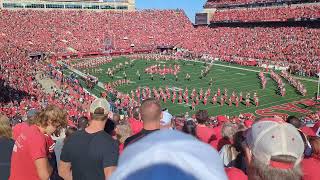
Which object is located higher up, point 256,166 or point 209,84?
point 256,166

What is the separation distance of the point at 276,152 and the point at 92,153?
1615 millimetres

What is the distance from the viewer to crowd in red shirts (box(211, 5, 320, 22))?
158ft

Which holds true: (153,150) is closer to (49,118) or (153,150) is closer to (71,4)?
(49,118)

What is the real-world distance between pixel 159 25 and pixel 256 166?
63.0m

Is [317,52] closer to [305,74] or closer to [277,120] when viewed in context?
[305,74]

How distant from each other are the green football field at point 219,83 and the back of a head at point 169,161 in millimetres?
20671

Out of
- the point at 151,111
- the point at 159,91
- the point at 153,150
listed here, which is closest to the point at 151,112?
the point at 151,111

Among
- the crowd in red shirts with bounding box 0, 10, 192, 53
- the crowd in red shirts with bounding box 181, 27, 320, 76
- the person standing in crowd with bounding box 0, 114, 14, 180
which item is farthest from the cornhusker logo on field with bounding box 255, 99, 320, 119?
the crowd in red shirts with bounding box 0, 10, 192, 53

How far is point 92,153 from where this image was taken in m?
3.11

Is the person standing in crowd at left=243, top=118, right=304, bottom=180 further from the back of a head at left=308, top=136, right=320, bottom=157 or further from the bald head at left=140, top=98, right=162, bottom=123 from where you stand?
the back of a head at left=308, top=136, right=320, bottom=157

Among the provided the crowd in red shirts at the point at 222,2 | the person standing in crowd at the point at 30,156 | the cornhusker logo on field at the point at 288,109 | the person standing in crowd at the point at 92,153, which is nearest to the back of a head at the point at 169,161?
the person standing in crowd at the point at 92,153

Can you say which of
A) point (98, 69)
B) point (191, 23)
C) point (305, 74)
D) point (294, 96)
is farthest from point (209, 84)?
point (191, 23)

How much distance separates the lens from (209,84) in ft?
98.4

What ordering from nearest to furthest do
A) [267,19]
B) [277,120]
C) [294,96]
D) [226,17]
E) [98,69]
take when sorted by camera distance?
[277,120], [294,96], [98,69], [267,19], [226,17]
